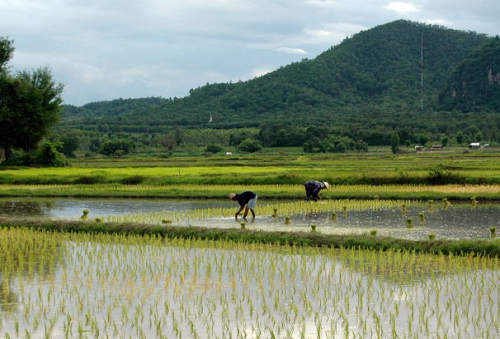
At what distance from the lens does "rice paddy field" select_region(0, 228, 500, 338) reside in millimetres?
7660

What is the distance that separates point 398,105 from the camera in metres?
120

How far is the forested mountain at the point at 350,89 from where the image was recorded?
11419 cm

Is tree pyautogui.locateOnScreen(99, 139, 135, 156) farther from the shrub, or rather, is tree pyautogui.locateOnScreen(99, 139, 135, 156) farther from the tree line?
the shrub

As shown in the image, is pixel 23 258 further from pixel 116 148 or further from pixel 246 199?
pixel 116 148

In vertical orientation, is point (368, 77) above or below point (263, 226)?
above

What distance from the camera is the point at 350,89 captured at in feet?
421

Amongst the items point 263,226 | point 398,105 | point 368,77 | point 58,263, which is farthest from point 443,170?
point 368,77

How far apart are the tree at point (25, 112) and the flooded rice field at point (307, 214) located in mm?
21203

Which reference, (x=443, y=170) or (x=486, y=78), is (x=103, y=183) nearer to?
(x=443, y=170)

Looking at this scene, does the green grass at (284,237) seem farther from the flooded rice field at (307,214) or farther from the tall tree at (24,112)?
the tall tree at (24,112)

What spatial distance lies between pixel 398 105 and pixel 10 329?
11682 centimetres

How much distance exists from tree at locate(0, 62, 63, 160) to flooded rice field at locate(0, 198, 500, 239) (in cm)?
2120

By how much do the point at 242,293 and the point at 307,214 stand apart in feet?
30.2

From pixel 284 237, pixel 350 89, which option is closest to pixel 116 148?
pixel 284 237
